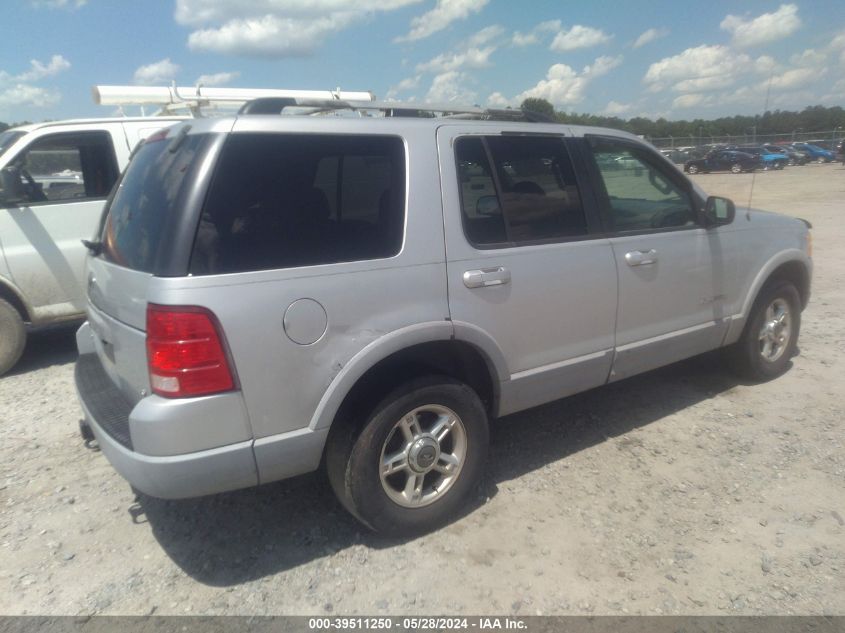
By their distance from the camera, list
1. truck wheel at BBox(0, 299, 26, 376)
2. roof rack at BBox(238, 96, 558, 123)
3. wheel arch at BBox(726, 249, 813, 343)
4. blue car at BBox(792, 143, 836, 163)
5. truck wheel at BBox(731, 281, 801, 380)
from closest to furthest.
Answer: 1. roof rack at BBox(238, 96, 558, 123)
2. wheel arch at BBox(726, 249, 813, 343)
3. truck wheel at BBox(731, 281, 801, 380)
4. truck wheel at BBox(0, 299, 26, 376)
5. blue car at BBox(792, 143, 836, 163)

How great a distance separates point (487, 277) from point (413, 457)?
0.97 metres

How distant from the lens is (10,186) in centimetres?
519

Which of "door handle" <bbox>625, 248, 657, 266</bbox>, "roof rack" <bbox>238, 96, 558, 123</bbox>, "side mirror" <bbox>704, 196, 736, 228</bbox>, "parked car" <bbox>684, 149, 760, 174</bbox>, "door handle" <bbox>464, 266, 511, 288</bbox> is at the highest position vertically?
"roof rack" <bbox>238, 96, 558, 123</bbox>

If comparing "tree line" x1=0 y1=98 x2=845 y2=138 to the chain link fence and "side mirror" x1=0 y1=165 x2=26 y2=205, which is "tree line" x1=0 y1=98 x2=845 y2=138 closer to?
the chain link fence

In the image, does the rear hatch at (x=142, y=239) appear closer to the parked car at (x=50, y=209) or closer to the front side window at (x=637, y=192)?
the front side window at (x=637, y=192)

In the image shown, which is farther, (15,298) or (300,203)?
(15,298)

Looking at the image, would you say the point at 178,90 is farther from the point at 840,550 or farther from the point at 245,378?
the point at 840,550

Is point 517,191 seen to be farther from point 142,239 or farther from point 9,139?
point 9,139

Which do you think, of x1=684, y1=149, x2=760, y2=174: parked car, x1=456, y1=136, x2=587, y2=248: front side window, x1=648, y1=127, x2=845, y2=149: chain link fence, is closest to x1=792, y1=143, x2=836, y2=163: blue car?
x1=648, y1=127, x2=845, y2=149: chain link fence

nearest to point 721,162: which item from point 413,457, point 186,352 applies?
point 413,457

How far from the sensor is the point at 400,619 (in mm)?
2578

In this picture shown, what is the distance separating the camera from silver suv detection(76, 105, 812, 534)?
2.45 metres

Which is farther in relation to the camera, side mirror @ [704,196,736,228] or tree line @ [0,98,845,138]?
tree line @ [0,98,845,138]

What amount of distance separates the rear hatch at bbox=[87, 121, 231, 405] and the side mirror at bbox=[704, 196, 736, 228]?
129 inches
